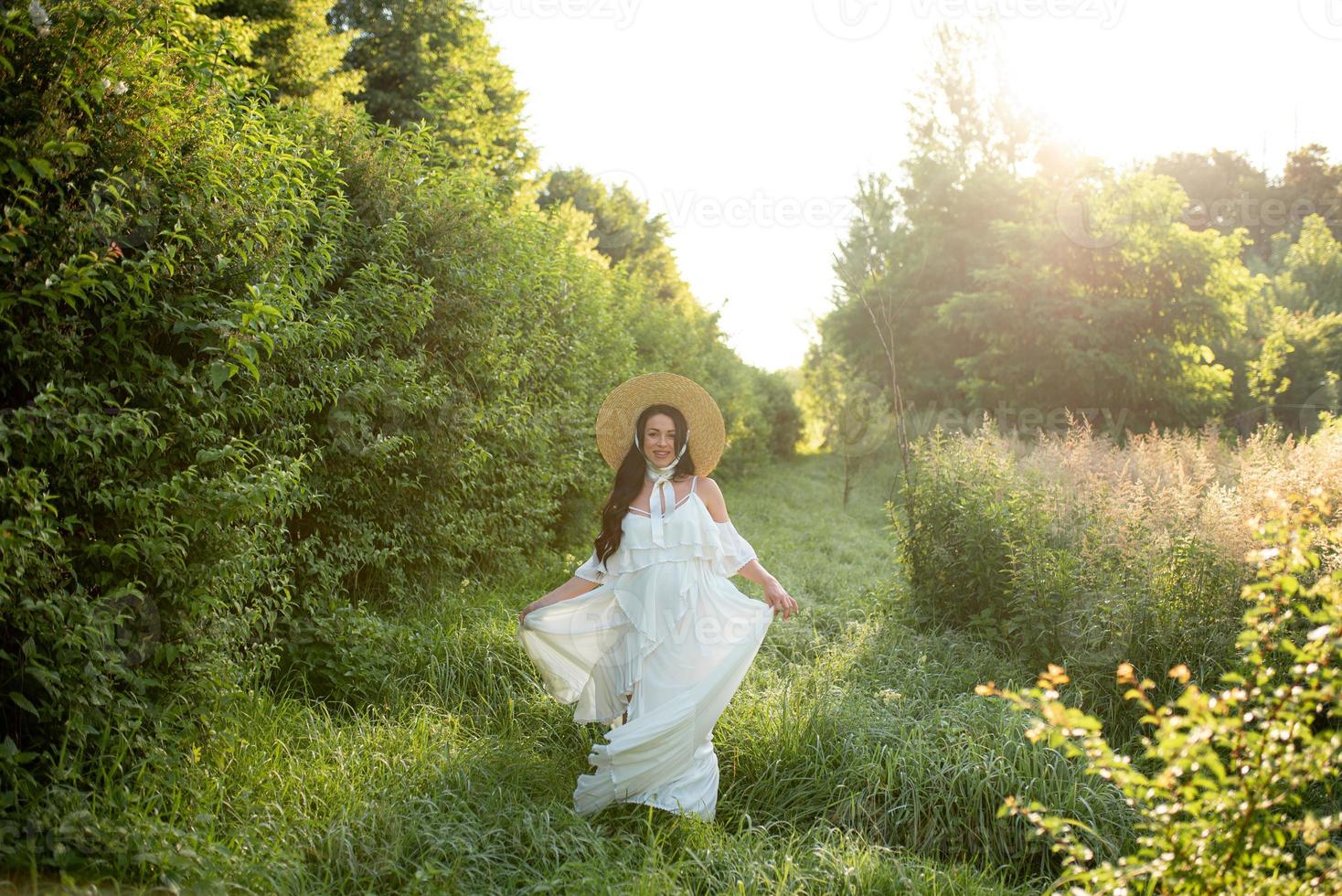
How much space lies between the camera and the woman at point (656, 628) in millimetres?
3783

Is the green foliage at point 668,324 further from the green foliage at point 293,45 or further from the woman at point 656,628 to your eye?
the woman at point 656,628

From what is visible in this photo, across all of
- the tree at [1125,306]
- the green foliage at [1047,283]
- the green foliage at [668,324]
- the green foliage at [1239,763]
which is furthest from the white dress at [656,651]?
the tree at [1125,306]

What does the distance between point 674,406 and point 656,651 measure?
1.32 m

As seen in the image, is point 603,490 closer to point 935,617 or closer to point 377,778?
point 935,617

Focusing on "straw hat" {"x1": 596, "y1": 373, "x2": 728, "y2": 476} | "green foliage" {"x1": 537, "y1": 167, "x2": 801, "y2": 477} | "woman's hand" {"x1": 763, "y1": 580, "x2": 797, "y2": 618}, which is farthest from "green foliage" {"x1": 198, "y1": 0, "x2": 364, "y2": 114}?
"woman's hand" {"x1": 763, "y1": 580, "x2": 797, "y2": 618}

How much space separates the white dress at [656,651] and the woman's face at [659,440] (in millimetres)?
192

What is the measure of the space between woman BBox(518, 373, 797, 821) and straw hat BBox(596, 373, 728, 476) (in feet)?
0.37

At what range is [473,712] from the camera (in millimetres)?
4793

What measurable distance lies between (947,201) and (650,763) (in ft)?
81.9

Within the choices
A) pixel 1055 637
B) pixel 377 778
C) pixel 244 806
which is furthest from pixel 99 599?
pixel 1055 637

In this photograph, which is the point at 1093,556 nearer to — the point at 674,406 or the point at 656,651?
the point at 674,406

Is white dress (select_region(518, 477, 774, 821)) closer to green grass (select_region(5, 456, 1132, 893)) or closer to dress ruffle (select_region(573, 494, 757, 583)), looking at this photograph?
dress ruffle (select_region(573, 494, 757, 583))

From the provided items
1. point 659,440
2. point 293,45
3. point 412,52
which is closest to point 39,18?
point 659,440

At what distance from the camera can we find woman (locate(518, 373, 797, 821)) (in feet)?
12.4
